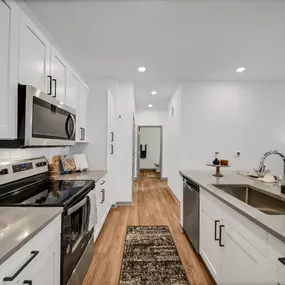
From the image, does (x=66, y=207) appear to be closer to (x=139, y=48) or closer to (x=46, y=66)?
(x=46, y=66)

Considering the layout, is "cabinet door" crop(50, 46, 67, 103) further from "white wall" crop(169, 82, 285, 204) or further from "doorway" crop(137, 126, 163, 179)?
"doorway" crop(137, 126, 163, 179)

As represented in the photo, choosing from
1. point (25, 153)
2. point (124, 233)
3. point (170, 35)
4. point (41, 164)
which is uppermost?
point (170, 35)

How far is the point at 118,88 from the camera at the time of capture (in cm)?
451

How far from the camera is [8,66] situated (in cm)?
129

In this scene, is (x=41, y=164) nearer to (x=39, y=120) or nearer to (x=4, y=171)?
(x=4, y=171)

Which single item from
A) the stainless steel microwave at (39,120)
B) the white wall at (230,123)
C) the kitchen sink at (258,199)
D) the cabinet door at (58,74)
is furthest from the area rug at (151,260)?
the cabinet door at (58,74)

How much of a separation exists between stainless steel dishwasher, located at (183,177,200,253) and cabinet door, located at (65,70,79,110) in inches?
70.1

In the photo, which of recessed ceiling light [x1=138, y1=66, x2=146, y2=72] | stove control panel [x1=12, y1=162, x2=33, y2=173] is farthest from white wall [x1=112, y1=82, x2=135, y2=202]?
stove control panel [x1=12, y1=162, x2=33, y2=173]

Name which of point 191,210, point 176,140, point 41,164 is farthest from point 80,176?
point 176,140

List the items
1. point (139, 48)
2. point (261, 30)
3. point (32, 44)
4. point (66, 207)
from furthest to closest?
point (139, 48), point (261, 30), point (32, 44), point (66, 207)

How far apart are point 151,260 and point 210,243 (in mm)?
758

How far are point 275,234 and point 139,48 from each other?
2.61m

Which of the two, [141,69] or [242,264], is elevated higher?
[141,69]

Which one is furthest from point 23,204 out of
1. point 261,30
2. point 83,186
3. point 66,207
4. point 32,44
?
point 261,30
